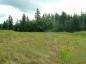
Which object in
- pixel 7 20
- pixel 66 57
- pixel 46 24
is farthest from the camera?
pixel 7 20

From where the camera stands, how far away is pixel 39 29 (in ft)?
315

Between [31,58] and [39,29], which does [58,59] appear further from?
[39,29]

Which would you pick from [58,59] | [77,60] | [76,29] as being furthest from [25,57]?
[76,29]

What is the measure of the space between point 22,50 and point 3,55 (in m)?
2.52

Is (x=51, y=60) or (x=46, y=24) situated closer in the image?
(x=51, y=60)

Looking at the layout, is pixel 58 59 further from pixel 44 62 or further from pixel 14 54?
pixel 14 54

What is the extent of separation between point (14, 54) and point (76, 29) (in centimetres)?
7565

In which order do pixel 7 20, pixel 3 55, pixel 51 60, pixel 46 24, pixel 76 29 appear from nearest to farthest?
pixel 3 55 < pixel 51 60 < pixel 76 29 < pixel 46 24 < pixel 7 20

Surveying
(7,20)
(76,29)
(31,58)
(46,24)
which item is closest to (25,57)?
(31,58)

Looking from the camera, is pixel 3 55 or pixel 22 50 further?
pixel 22 50

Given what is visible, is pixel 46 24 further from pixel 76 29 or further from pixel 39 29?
pixel 76 29

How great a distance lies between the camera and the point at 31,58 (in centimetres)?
1684

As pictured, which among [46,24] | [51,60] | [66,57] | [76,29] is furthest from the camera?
[46,24]

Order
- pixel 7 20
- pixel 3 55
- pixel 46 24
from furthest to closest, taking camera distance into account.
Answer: pixel 7 20
pixel 46 24
pixel 3 55
